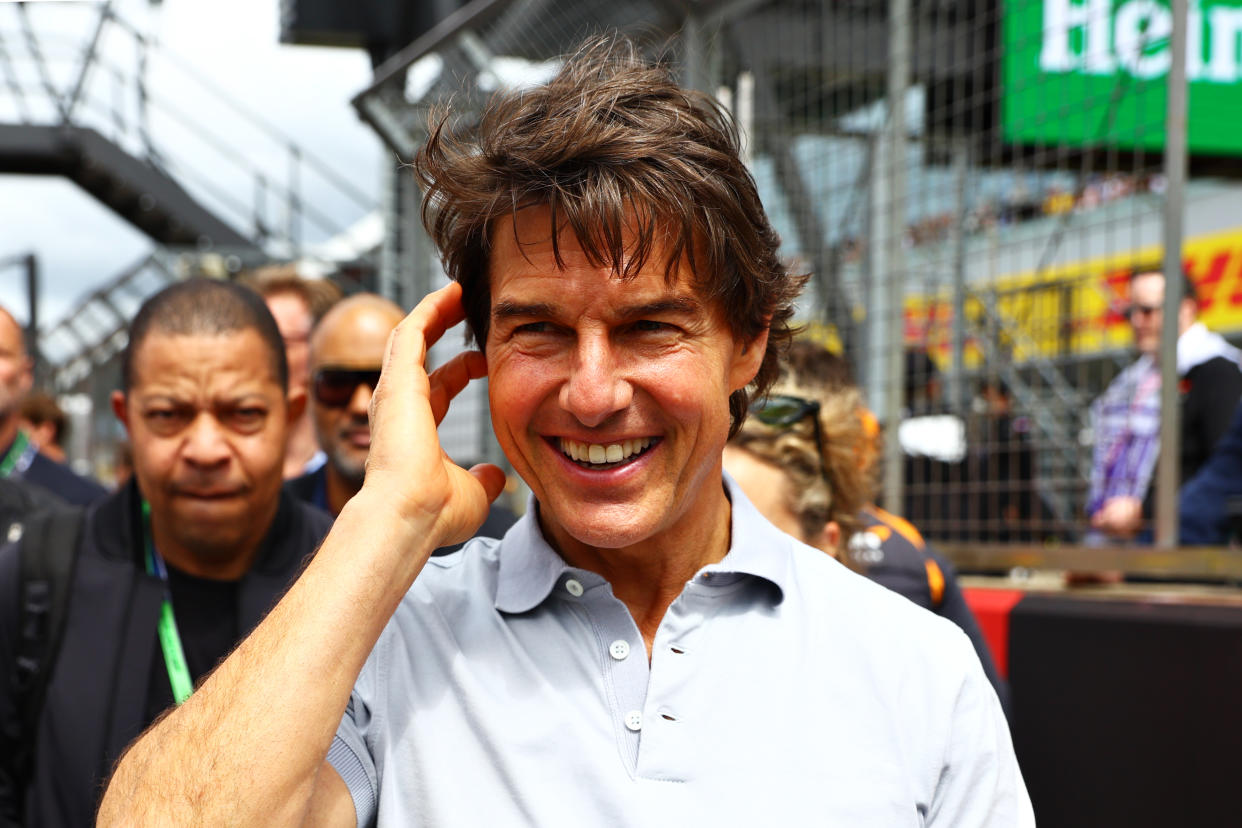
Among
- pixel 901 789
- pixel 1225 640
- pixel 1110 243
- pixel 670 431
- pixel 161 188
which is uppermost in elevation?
pixel 161 188

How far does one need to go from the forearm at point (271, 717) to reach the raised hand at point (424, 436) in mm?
110

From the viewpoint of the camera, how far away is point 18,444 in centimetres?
505

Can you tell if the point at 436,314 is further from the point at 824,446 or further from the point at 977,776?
the point at 824,446

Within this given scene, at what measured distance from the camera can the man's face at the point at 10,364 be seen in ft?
15.6

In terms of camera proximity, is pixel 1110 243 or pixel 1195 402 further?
pixel 1195 402

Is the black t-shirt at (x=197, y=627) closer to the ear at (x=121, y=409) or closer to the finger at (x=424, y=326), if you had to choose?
the ear at (x=121, y=409)

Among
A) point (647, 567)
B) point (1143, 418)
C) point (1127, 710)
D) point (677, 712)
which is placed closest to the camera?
point (677, 712)

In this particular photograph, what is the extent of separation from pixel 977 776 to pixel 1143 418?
248cm

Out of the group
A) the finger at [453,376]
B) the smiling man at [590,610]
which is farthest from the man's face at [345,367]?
the smiling man at [590,610]

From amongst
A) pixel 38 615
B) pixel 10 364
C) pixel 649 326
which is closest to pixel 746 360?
pixel 649 326

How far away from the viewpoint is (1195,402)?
14.2 feet

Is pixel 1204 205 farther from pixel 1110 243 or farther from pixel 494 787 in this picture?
pixel 494 787

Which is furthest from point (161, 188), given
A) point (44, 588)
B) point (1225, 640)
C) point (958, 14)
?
point (1225, 640)

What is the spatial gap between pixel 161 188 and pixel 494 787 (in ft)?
41.9
